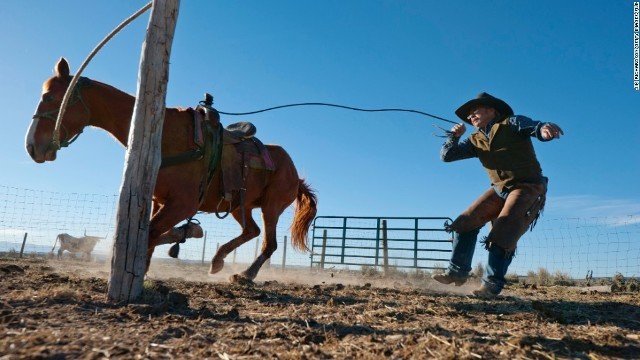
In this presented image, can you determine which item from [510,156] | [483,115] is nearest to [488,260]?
[510,156]

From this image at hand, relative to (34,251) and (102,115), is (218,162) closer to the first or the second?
(102,115)

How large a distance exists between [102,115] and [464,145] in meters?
3.65

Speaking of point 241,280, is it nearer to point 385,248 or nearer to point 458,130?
point 458,130

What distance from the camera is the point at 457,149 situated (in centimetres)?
485

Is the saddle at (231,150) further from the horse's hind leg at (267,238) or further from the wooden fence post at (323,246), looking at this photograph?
the wooden fence post at (323,246)

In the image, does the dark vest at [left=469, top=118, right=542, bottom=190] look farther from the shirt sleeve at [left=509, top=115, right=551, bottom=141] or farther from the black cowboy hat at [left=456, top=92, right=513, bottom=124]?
the black cowboy hat at [left=456, top=92, right=513, bottom=124]

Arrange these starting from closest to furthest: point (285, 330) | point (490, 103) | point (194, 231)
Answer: point (285, 330) → point (490, 103) → point (194, 231)

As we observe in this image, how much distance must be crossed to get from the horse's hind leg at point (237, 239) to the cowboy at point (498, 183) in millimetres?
2709

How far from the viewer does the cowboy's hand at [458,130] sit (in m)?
→ 4.79

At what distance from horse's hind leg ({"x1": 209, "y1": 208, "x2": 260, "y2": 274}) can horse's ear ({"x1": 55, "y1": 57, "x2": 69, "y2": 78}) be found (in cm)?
266

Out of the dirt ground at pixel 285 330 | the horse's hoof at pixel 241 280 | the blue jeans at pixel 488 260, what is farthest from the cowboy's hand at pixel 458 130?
the horse's hoof at pixel 241 280

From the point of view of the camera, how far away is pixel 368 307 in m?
3.29

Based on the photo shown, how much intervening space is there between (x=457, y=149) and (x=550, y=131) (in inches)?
43.3

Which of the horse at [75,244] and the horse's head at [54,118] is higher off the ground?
the horse's head at [54,118]
